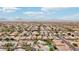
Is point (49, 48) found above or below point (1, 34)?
below
